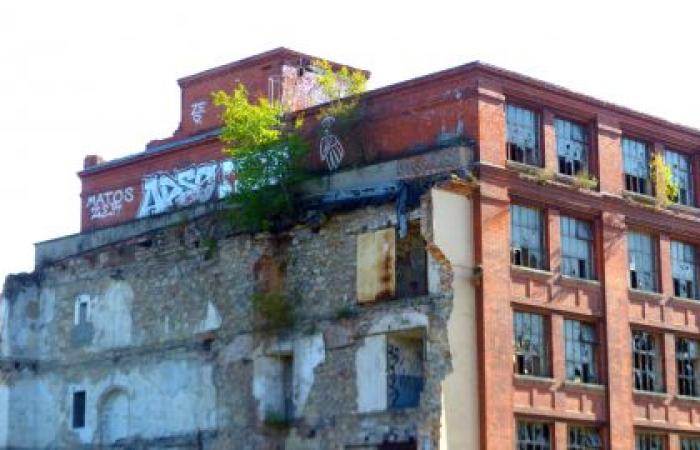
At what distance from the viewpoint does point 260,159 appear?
38.6 m

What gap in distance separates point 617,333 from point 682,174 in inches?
249

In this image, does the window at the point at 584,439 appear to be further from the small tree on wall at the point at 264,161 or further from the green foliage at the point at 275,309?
the small tree on wall at the point at 264,161

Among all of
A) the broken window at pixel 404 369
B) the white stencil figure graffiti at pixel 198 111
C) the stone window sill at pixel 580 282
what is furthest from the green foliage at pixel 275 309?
the white stencil figure graffiti at pixel 198 111

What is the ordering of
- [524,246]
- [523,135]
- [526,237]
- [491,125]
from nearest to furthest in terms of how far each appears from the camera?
1. [491,125]
2. [524,246]
3. [526,237]
4. [523,135]

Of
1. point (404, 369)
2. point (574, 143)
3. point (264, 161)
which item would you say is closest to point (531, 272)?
A: point (404, 369)

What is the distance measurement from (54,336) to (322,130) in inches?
450

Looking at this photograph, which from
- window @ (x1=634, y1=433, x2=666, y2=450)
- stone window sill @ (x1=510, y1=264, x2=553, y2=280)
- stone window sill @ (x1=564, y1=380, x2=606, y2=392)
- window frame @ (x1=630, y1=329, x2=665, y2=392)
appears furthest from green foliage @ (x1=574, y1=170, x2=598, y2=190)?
window @ (x1=634, y1=433, x2=666, y2=450)

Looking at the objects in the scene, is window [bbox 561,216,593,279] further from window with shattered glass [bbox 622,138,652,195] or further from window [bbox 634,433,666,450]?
window [bbox 634,433,666,450]

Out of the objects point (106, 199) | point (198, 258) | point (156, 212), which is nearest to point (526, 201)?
point (198, 258)

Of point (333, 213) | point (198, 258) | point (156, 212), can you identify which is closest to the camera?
point (333, 213)

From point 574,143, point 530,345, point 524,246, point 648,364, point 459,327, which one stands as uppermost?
point 574,143

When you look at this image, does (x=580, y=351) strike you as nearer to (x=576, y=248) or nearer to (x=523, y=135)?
(x=576, y=248)

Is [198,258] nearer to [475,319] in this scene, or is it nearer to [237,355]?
[237,355]

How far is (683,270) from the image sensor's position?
4094 cm
